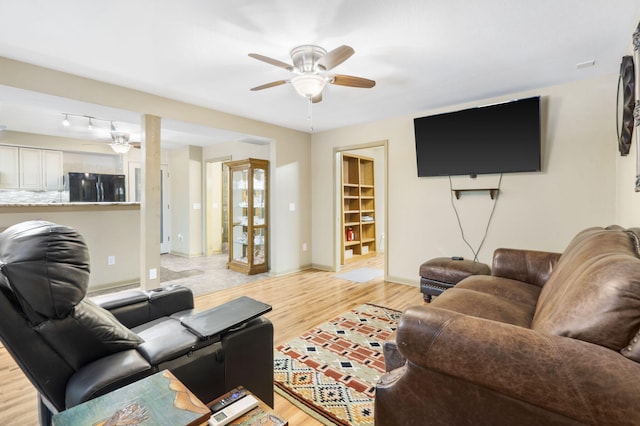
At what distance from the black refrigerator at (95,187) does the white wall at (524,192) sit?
4657 millimetres

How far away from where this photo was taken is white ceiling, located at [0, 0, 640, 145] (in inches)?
75.5

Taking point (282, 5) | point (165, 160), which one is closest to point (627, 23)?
point (282, 5)

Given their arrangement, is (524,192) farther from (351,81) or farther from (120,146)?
(120,146)

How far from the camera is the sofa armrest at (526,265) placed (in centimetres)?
248

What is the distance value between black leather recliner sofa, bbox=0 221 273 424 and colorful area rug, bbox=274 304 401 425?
1.96 ft

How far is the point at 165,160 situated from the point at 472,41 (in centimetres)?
666

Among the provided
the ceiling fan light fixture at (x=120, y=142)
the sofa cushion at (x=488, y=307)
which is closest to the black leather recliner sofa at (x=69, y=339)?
the sofa cushion at (x=488, y=307)

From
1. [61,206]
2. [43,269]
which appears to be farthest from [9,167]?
[43,269]

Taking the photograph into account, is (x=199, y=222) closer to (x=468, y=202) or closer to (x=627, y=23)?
(x=468, y=202)

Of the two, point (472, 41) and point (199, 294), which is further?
point (199, 294)

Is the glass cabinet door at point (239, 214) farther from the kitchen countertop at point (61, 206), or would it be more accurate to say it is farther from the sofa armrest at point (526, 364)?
the sofa armrest at point (526, 364)

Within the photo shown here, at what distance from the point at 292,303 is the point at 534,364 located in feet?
9.35

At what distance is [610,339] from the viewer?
92cm

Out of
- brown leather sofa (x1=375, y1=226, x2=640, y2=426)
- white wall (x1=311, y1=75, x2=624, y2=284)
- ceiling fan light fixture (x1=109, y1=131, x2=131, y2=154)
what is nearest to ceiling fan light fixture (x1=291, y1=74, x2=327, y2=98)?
brown leather sofa (x1=375, y1=226, x2=640, y2=426)
